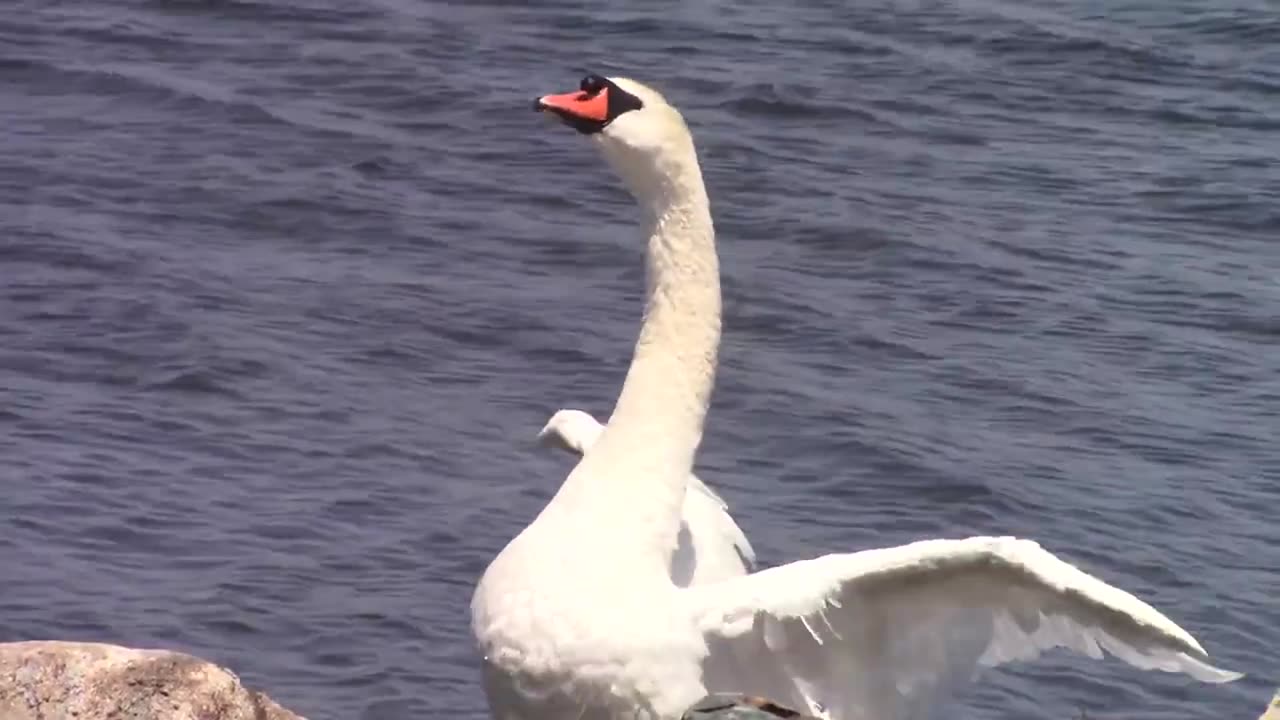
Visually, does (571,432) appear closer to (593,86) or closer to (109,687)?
(593,86)

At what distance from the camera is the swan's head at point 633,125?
22.3 feet

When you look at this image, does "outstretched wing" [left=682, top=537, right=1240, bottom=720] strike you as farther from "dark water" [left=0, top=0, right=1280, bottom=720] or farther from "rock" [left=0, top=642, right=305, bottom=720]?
"dark water" [left=0, top=0, right=1280, bottom=720]

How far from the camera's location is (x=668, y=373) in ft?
22.6

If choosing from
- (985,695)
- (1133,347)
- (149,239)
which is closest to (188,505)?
(985,695)

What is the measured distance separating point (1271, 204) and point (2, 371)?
25.5ft

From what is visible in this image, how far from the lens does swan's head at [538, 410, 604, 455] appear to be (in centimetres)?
824

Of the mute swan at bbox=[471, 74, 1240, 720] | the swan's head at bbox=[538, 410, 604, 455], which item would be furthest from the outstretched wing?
the swan's head at bbox=[538, 410, 604, 455]

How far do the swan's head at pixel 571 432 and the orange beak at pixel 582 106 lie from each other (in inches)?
65.1

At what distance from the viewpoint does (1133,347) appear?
12.9 metres

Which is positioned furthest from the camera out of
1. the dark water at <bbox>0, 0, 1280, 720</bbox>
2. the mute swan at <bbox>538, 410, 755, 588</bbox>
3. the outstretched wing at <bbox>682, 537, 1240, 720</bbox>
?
the dark water at <bbox>0, 0, 1280, 720</bbox>

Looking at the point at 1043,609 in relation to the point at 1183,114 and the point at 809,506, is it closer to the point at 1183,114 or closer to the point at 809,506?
the point at 809,506

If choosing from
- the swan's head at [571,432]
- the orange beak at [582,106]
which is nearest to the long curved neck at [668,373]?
the orange beak at [582,106]

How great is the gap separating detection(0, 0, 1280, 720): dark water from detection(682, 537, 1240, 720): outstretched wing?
233 cm

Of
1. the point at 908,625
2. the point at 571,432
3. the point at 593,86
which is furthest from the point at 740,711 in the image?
the point at 571,432
